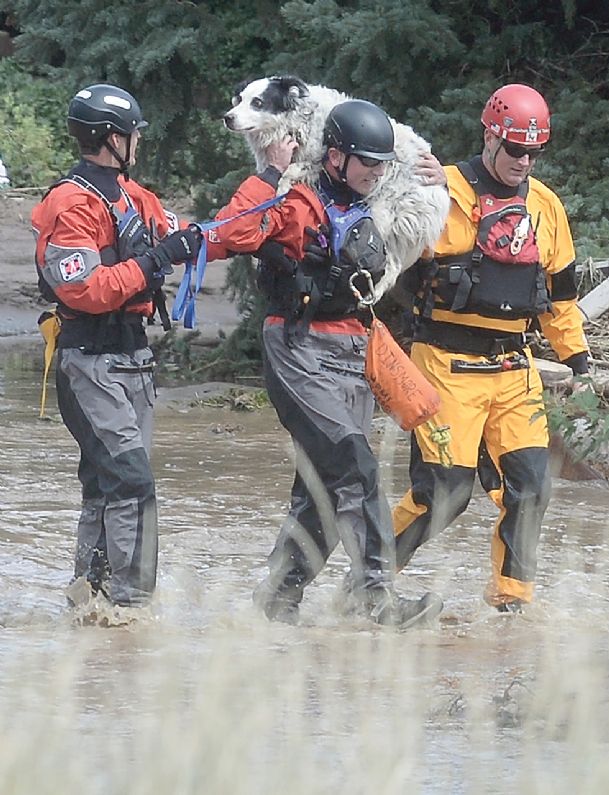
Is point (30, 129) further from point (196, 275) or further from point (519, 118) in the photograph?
point (196, 275)

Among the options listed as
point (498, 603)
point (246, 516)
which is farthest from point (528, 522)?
point (246, 516)

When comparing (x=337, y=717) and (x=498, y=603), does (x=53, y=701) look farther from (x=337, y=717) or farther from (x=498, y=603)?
(x=498, y=603)

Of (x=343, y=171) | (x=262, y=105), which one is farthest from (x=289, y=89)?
(x=343, y=171)

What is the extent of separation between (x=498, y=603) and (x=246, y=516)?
231cm

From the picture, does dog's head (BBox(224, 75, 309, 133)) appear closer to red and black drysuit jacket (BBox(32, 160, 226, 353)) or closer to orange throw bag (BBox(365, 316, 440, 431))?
red and black drysuit jacket (BBox(32, 160, 226, 353))

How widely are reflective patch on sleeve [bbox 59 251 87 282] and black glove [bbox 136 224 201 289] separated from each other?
0.66 feet

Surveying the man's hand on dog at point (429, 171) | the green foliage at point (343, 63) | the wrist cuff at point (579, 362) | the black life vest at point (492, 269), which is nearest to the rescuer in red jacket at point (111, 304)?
the man's hand on dog at point (429, 171)

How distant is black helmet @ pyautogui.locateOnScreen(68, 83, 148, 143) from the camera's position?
20.1 ft

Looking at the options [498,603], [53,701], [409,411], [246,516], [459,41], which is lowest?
[246,516]

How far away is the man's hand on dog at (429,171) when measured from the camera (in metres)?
6.23

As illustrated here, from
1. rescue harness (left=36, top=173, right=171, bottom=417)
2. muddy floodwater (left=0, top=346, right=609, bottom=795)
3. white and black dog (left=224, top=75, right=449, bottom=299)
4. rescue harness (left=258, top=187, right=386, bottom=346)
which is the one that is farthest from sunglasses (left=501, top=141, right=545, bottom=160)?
muddy floodwater (left=0, top=346, right=609, bottom=795)

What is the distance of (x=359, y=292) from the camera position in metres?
6.10

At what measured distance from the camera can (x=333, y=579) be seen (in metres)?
7.40

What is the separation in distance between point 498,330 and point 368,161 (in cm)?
88
